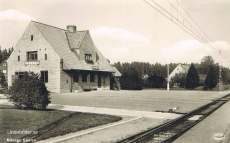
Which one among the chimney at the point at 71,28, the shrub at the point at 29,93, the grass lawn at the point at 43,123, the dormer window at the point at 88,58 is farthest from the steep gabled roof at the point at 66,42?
the grass lawn at the point at 43,123

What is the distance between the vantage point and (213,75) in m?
45.1

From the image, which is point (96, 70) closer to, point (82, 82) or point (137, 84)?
point (82, 82)

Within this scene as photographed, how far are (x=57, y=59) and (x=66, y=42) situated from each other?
5.57 meters

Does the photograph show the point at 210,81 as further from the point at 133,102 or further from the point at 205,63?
the point at 205,63

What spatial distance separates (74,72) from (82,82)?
2066 millimetres

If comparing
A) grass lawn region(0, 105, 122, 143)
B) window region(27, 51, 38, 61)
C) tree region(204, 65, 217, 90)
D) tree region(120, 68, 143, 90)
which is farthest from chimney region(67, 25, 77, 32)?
tree region(204, 65, 217, 90)

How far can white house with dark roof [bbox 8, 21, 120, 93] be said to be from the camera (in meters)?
26.8

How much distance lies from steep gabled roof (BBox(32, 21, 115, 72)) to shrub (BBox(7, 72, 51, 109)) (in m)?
15.0

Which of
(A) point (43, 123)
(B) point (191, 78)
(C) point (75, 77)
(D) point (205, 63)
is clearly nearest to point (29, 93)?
(A) point (43, 123)

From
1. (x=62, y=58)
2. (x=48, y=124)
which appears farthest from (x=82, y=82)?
(x=48, y=124)

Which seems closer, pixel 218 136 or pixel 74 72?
pixel 218 136

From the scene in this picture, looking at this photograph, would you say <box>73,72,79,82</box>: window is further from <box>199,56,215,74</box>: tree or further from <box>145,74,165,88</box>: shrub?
<box>199,56,215,74</box>: tree

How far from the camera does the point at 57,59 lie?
2639 cm

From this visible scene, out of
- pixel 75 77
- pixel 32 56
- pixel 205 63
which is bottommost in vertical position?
pixel 75 77
